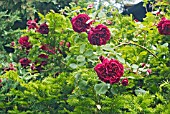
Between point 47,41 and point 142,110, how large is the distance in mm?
991

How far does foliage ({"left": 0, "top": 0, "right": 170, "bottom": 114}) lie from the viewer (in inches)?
78.4

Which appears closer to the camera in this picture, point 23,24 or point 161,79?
point 161,79

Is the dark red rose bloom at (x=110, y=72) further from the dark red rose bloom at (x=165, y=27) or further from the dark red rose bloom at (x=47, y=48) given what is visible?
the dark red rose bloom at (x=47, y=48)

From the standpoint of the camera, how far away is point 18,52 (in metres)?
3.37

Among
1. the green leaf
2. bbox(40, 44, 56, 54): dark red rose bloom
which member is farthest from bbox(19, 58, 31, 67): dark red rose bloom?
the green leaf

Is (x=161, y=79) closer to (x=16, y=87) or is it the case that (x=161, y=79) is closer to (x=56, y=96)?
(x=56, y=96)

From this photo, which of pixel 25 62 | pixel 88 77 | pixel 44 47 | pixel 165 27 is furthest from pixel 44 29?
pixel 165 27

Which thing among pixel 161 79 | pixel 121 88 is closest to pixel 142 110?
pixel 121 88

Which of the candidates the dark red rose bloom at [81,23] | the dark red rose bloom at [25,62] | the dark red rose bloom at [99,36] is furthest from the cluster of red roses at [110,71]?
the dark red rose bloom at [25,62]

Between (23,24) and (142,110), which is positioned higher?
(142,110)

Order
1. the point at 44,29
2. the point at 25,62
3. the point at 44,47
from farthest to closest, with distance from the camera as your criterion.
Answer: the point at 25,62, the point at 44,47, the point at 44,29

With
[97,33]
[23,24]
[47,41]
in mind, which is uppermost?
[97,33]

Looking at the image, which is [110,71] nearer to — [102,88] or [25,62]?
[102,88]

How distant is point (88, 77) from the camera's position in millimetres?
2029
